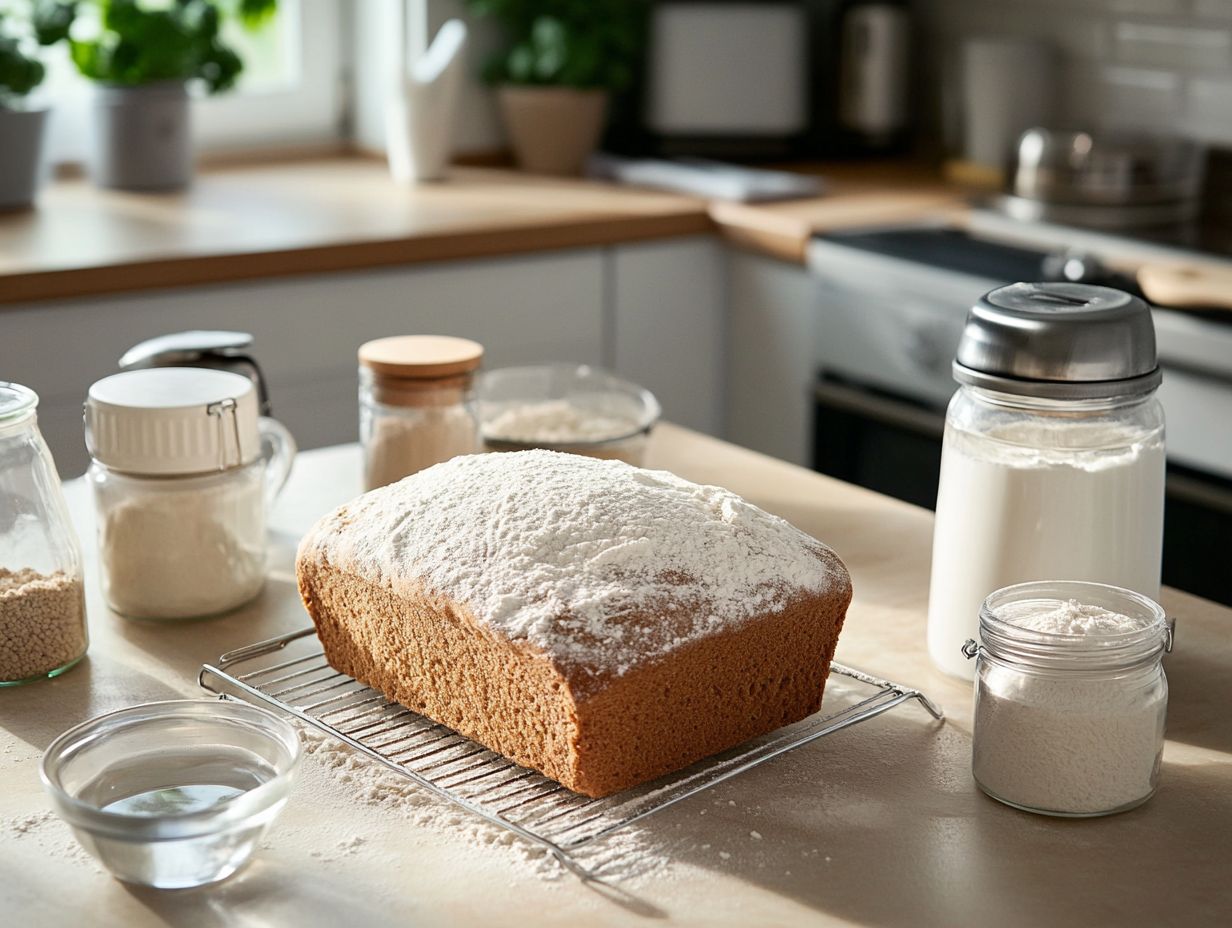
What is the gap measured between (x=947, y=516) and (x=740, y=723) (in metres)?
0.20

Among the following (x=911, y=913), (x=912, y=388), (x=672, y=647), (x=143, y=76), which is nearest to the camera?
(x=911, y=913)

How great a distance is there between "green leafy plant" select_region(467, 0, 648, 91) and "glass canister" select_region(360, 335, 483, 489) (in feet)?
5.77

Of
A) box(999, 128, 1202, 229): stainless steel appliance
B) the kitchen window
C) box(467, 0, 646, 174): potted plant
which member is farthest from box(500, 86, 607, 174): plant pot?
box(999, 128, 1202, 229): stainless steel appliance

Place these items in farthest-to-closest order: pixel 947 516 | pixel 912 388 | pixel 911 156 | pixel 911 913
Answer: pixel 911 156
pixel 912 388
pixel 947 516
pixel 911 913

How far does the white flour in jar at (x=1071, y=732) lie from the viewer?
83cm

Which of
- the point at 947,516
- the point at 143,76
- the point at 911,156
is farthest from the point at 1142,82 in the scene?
the point at 947,516

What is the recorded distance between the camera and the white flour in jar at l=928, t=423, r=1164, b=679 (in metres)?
0.95

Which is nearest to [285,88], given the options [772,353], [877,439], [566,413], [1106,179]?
[772,353]

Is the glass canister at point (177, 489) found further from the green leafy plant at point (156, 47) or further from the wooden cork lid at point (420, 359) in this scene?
the green leafy plant at point (156, 47)

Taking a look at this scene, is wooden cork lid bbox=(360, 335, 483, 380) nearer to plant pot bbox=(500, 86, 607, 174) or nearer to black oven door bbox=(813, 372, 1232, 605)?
black oven door bbox=(813, 372, 1232, 605)

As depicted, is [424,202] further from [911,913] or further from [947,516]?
[911,913]

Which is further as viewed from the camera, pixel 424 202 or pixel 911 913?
pixel 424 202

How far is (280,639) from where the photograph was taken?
105cm

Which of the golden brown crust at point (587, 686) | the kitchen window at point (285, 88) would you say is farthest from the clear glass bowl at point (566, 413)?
the kitchen window at point (285, 88)
